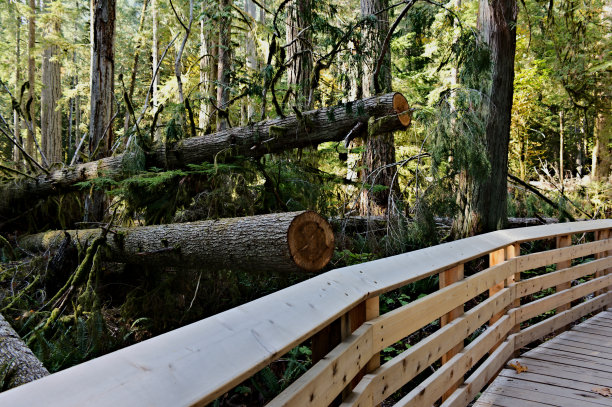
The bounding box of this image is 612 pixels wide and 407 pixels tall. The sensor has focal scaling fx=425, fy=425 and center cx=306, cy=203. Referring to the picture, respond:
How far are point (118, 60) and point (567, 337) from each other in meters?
27.9

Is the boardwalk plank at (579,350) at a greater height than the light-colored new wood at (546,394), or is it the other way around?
the light-colored new wood at (546,394)

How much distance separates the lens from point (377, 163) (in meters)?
7.92

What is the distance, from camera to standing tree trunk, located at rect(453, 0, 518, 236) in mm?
5914

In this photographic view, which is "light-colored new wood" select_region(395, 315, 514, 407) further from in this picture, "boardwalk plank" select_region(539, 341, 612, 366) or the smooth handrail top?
the smooth handrail top

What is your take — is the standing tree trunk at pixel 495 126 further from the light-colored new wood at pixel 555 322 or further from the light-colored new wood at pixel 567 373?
the light-colored new wood at pixel 567 373

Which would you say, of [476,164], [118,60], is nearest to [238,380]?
[476,164]

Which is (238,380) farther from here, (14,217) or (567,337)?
(14,217)

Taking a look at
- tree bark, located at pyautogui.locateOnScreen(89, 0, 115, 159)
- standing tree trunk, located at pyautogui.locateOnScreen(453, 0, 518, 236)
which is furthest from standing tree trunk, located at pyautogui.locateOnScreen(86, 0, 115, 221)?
standing tree trunk, located at pyautogui.locateOnScreen(453, 0, 518, 236)

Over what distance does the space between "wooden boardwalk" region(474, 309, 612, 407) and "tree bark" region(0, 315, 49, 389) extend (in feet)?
10.2

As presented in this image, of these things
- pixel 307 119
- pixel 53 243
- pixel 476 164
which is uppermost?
pixel 307 119

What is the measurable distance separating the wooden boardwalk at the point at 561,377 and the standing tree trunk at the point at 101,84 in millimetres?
6889

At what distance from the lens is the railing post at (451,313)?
2.81 metres

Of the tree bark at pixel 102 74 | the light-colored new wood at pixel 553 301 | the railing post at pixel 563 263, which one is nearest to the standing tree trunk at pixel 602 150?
the light-colored new wood at pixel 553 301

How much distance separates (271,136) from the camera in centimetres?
520
